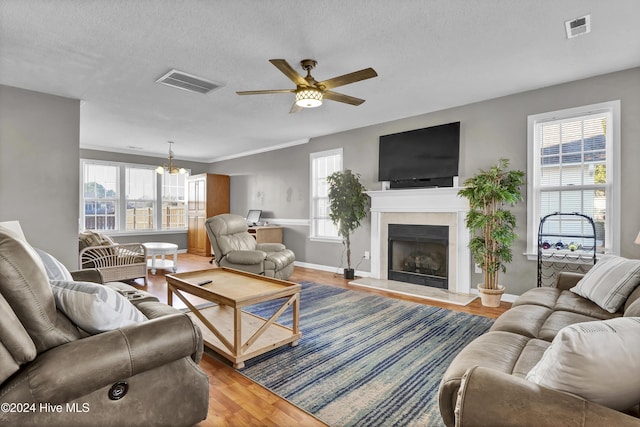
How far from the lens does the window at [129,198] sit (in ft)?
23.9

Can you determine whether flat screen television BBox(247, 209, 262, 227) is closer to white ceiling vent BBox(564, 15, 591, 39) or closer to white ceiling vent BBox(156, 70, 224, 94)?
white ceiling vent BBox(156, 70, 224, 94)

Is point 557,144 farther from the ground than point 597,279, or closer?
farther from the ground

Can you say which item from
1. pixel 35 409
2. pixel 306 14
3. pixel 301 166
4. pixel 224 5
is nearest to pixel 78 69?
pixel 224 5

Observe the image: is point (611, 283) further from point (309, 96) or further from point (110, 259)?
point (110, 259)

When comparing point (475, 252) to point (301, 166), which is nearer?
point (475, 252)

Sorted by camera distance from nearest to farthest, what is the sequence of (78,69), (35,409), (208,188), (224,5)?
1. (35,409)
2. (224,5)
3. (78,69)
4. (208,188)

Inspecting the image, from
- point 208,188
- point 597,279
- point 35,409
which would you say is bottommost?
point 35,409

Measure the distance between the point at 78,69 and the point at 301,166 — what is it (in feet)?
13.1

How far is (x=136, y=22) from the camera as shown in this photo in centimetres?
247

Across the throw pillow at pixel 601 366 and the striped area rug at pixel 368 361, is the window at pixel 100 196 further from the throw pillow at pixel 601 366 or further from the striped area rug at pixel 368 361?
the throw pillow at pixel 601 366

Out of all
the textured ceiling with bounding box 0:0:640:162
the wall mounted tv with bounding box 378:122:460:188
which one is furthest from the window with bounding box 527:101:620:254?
the wall mounted tv with bounding box 378:122:460:188

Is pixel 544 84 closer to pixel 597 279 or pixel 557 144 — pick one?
pixel 557 144

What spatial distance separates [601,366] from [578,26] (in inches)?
109

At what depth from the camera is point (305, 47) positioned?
9.29 ft
